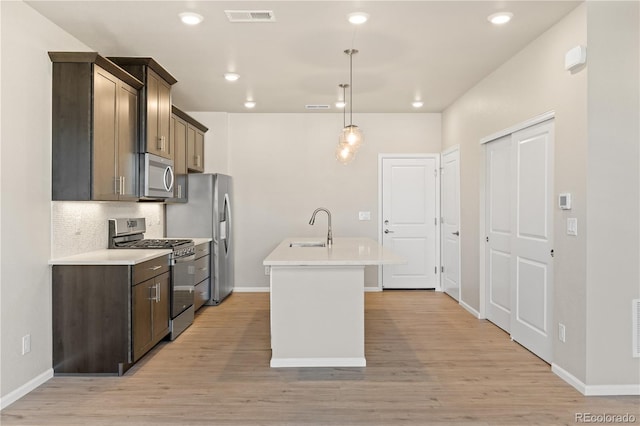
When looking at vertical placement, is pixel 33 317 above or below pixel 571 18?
below

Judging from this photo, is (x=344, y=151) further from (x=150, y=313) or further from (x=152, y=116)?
(x=150, y=313)

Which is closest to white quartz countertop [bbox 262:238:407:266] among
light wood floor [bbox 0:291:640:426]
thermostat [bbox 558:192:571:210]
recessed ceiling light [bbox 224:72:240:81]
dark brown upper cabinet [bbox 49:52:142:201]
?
light wood floor [bbox 0:291:640:426]

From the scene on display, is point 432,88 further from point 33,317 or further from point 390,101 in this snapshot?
point 33,317

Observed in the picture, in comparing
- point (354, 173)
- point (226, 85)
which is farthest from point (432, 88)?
point (226, 85)

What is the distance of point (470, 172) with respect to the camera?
5.29m

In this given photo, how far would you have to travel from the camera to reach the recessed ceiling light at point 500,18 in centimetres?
319

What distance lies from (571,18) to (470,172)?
2.32m

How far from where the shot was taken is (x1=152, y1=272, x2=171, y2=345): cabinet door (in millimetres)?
3826

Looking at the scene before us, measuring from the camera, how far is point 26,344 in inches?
119

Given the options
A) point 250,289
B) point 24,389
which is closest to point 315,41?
point 24,389

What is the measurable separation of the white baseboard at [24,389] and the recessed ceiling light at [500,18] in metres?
4.08

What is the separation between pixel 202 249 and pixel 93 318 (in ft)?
7.13

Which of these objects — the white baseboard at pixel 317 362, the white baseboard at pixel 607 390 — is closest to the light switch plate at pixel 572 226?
the white baseboard at pixel 607 390

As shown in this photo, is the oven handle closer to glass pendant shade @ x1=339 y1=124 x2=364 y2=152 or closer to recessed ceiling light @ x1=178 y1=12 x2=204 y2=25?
glass pendant shade @ x1=339 y1=124 x2=364 y2=152
